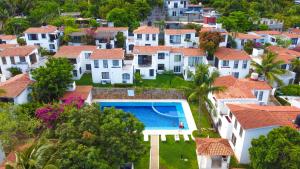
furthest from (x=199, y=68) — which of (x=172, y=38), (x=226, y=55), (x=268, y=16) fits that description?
(x=268, y=16)

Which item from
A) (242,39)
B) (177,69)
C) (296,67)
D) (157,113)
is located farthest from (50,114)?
(242,39)

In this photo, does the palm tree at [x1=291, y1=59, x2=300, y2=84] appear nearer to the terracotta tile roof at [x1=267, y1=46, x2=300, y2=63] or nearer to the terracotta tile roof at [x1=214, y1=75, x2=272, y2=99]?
the terracotta tile roof at [x1=267, y1=46, x2=300, y2=63]

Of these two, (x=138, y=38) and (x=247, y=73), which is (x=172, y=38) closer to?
(x=138, y=38)

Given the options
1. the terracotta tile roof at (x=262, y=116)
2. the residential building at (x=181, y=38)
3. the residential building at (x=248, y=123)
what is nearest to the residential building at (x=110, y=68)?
the residential building at (x=181, y=38)

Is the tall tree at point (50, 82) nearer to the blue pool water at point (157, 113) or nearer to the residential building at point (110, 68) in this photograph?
the blue pool water at point (157, 113)

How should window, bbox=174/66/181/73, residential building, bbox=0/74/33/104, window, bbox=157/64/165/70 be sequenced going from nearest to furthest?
residential building, bbox=0/74/33/104 < window, bbox=157/64/165/70 < window, bbox=174/66/181/73

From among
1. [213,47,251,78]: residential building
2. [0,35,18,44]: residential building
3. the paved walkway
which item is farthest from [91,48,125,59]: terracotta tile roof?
[0,35,18,44]: residential building

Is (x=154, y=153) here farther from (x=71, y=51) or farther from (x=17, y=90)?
(x=71, y=51)
